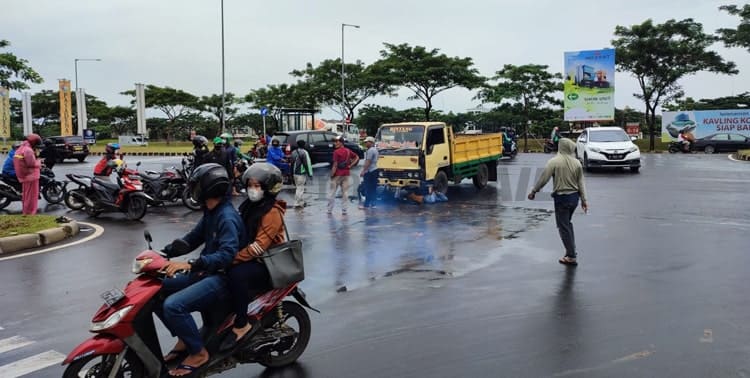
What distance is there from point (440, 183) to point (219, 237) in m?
11.2

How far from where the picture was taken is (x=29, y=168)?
11078 millimetres

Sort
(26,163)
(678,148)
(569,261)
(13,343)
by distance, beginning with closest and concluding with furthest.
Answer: (13,343) < (569,261) < (26,163) < (678,148)

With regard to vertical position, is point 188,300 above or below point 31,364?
above

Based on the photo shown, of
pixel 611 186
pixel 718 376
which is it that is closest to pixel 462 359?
pixel 718 376

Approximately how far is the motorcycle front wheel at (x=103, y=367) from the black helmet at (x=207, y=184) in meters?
1.07

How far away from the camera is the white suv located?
20984 mm

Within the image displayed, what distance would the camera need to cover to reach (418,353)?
15.3ft

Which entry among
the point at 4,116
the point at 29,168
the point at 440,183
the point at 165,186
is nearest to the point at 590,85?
the point at 440,183

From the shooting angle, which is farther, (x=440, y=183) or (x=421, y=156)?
(x=440, y=183)

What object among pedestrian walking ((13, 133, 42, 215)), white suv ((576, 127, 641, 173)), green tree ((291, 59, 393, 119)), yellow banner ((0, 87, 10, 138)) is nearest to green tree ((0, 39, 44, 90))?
pedestrian walking ((13, 133, 42, 215))

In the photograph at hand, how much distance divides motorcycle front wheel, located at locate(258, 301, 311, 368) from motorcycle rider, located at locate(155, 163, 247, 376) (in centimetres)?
54

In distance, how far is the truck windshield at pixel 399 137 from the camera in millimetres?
14562

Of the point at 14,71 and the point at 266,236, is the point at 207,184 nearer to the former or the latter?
the point at 266,236

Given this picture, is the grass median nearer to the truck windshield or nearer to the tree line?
the truck windshield
